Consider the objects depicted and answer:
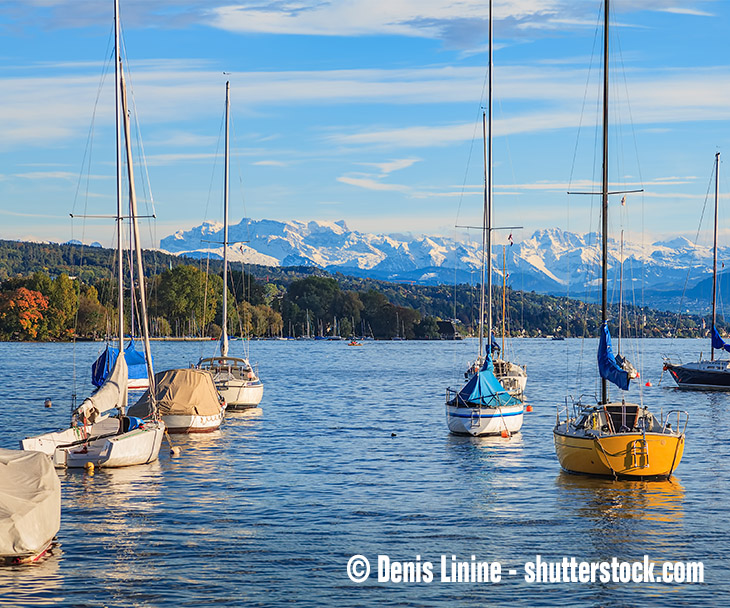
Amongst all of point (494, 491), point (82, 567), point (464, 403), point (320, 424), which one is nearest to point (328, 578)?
point (82, 567)

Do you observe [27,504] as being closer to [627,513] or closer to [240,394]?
[627,513]

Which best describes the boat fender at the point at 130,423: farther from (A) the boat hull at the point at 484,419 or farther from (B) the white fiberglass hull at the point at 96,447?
(A) the boat hull at the point at 484,419

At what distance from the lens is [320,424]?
59.7 m

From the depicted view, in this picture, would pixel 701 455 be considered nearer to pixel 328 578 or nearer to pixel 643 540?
pixel 643 540

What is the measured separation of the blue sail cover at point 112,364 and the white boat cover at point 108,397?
19.8 metres

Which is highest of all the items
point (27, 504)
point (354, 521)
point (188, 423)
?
point (27, 504)

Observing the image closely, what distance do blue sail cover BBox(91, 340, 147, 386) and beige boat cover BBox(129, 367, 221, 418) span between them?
13.4 meters

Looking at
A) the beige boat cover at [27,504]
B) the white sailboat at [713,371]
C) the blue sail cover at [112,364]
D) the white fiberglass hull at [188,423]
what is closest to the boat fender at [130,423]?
the white fiberglass hull at [188,423]

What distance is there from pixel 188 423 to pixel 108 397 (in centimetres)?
946

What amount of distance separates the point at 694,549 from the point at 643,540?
1.45 meters

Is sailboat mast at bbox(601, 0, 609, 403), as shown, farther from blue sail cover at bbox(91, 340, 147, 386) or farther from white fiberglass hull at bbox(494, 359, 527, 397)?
Result: blue sail cover at bbox(91, 340, 147, 386)

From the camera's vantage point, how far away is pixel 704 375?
285ft

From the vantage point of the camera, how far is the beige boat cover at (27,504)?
2242 centimetres

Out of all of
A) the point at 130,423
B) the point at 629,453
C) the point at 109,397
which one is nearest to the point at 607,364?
the point at 629,453
